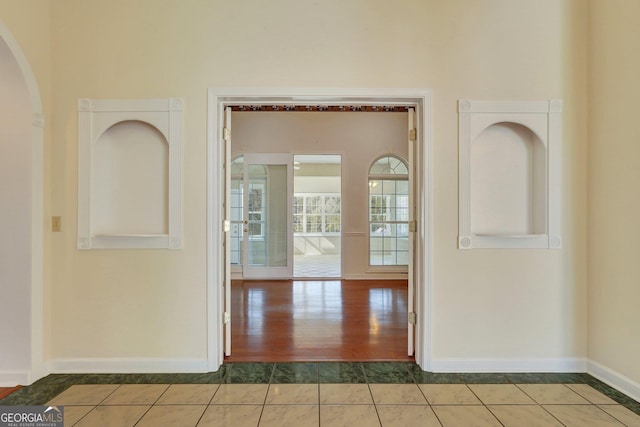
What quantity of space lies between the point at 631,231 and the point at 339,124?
4709 mm

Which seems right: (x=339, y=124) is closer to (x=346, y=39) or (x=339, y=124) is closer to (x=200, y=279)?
(x=346, y=39)

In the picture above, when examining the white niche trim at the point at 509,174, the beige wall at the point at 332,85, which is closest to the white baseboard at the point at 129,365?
the beige wall at the point at 332,85

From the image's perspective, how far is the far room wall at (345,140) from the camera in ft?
20.3

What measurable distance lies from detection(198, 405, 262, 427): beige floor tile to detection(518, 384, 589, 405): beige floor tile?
5.97 feet

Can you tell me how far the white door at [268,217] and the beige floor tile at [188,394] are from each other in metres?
3.90

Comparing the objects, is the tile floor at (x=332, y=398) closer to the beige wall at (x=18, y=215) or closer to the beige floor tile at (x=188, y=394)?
the beige floor tile at (x=188, y=394)

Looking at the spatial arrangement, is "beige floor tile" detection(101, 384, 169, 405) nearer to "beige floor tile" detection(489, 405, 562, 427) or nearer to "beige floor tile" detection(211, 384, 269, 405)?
"beige floor tile" detection(211, 384, 269, 405)

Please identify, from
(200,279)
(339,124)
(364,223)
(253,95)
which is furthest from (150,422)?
(339,124)

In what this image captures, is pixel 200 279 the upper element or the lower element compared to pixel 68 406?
upper

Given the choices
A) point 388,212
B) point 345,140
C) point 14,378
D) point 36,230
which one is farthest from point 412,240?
point 345,140

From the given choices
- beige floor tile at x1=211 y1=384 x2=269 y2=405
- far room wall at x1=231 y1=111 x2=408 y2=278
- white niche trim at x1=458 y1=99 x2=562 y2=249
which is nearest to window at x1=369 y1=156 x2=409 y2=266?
far room wall at x1=231 y1=111 x2=408 y2=278

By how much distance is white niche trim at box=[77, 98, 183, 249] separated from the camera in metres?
2.52

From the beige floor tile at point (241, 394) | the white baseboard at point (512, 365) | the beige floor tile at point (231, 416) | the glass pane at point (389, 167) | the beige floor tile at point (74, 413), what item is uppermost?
the glass pane at point (389, 167)

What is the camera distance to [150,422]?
6.35ft
